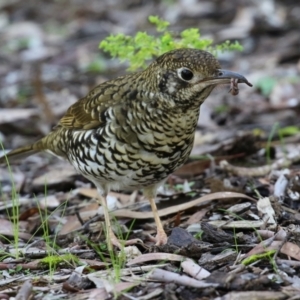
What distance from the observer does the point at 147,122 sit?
4785mm

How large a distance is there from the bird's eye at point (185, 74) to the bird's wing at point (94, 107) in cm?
56

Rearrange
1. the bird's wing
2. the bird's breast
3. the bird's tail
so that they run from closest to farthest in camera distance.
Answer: the bird's breast < the bird's wing < the bird's tail

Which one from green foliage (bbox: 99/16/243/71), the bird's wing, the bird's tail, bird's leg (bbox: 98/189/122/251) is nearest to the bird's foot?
bird's leg (bbox: 98/189/122/251)

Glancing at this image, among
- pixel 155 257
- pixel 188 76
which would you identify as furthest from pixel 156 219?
pixel 188 76

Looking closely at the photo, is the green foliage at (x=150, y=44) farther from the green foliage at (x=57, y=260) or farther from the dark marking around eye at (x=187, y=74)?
the green foliage at (x=57, y=260)

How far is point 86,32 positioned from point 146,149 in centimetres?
817

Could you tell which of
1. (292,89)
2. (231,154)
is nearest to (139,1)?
(292,89)

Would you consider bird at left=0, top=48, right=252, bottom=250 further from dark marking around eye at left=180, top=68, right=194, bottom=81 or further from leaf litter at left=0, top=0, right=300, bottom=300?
leaf litter at left=0, top=0, right=300, bottom=300

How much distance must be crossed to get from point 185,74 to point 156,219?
3.83ft

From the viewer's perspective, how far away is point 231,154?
682 centimetres

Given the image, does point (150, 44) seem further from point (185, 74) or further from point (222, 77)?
point (222, 77)

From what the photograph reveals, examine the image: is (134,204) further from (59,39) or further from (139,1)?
(139,1)

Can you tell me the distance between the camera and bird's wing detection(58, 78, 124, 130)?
200 inches

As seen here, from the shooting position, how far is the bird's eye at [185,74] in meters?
4.53
